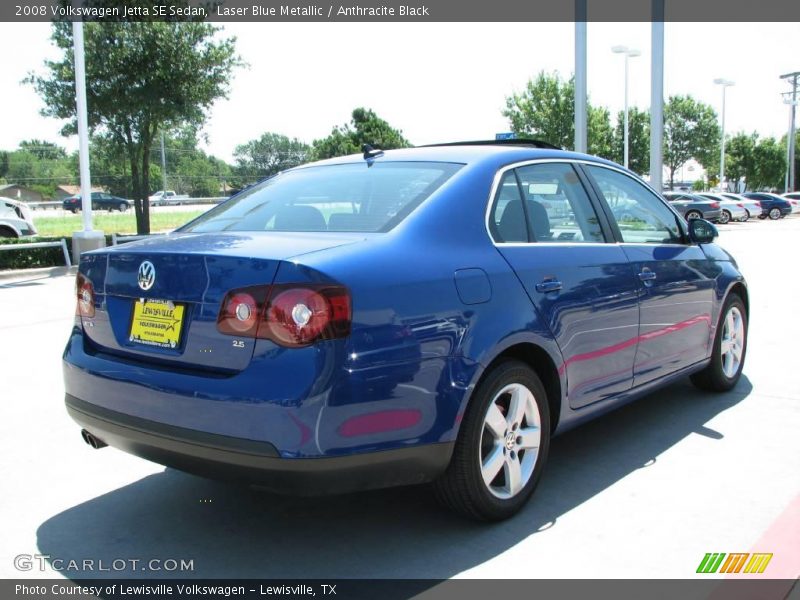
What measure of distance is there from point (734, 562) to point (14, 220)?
22.0 metres

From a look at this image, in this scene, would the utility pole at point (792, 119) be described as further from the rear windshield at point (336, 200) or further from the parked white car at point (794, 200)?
the rear windshield at point (336, 200)

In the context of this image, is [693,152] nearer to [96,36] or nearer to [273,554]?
[96,36]

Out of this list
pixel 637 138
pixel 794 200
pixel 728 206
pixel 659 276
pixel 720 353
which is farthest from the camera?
pixel 637 138

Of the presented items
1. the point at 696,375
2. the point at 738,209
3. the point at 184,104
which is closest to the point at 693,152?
the point at 738,209

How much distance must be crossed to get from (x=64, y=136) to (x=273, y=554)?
2166cm

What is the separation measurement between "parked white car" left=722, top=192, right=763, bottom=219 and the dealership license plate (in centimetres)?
4362

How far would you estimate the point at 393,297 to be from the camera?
3.00 metres

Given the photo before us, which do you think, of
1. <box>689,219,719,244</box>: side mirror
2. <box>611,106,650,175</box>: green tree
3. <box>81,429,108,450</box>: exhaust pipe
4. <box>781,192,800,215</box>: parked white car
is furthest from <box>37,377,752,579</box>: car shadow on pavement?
<box>611,106,650,175</box>: green tree

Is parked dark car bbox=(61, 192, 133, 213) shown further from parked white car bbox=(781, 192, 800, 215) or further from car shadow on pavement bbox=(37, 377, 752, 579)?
car shadow on pavement bbox=(37, 377, 752, 579)

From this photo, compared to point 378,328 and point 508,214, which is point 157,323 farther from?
point 508,214

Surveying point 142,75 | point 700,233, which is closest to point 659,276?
point 700,233

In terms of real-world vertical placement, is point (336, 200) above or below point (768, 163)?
below

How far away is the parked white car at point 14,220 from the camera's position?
69.9ft

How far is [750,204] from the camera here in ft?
141
